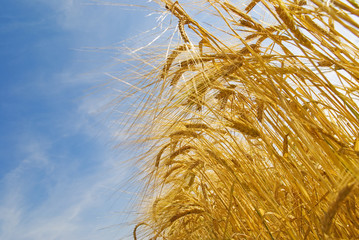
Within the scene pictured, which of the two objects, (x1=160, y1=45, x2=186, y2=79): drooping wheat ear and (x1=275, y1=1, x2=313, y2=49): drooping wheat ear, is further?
(x1=160, y1=45, x2=186, y2=79): drooping wheat ear

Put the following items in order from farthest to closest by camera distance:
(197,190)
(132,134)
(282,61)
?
1. (197,190)
2. (132,134)
3. (282,61)

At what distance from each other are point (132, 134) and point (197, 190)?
1.08 m

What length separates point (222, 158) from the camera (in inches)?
50.6

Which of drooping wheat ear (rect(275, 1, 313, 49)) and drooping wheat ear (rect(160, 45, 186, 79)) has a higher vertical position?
drooping wheat ear (rect(160, 45, 186, 79))

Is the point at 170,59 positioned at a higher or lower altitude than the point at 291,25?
higher

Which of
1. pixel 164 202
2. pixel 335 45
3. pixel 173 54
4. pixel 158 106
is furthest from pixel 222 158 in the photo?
pixel 164 202

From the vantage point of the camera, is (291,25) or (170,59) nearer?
(291,25)

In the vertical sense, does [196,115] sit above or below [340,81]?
above

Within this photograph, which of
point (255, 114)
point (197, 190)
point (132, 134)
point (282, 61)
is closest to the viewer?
point (282, 61)

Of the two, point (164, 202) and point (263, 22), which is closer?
point (263, 22)

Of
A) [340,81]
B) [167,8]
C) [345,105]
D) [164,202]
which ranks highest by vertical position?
[167,8]

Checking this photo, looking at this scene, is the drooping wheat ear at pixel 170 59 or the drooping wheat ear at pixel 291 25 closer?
the drooping wheat ear at pixel 291 25

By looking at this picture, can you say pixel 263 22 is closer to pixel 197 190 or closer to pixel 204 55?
pixel 204 55

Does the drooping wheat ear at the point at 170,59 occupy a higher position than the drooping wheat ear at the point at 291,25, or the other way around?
the drooping wheat ear at the point at 170,59
